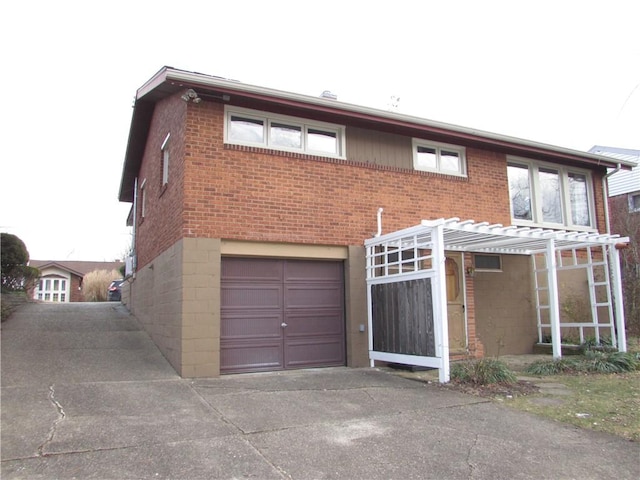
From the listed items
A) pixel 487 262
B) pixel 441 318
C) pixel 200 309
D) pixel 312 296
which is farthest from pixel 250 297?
pixel 487 262

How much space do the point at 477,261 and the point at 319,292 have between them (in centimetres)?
425

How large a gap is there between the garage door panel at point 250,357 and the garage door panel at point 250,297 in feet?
2.19

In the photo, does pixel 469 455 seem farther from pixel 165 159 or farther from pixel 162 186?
pixel 165 159

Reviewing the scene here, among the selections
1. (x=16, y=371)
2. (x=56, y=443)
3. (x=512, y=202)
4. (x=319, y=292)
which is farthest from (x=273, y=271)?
(x=512, y=202)

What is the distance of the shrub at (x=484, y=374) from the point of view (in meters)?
7.69

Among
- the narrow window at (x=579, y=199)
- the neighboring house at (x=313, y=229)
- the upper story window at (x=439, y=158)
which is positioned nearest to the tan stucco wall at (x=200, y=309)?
the neighboring house at (x=313, y=229)

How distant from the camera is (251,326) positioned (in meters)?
9.04

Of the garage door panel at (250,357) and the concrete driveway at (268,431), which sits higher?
the garage door panel at (250,357)

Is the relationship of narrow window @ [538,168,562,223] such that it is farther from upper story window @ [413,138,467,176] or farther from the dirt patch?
the dirt patch

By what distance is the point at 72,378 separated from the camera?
7598 mm

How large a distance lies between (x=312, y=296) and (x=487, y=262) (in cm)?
471

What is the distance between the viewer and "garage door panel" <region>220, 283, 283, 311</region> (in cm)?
893

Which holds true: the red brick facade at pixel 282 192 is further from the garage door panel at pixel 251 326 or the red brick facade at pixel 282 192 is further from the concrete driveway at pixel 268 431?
the concrete driveway at pixel 268 431

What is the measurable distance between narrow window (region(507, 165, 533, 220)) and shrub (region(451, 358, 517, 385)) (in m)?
5.53
